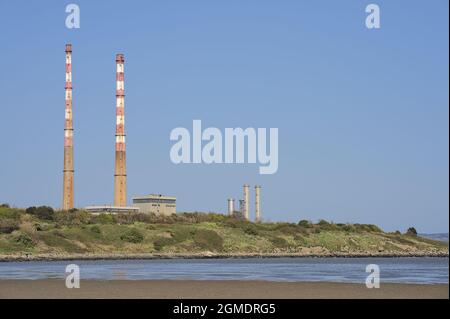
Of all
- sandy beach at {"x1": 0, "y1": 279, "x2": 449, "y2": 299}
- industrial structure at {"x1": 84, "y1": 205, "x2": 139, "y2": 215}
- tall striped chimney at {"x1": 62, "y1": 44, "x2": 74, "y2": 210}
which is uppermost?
tall striped chimney at {"x1": 62, "y1": 44, "x2": 74, "y2": 210}

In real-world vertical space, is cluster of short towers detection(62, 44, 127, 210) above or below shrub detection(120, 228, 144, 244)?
above

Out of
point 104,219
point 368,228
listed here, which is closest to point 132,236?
point 104,219

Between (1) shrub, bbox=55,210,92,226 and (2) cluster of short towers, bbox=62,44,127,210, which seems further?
(2) cluster of short towers, bbox=62,44,127,210

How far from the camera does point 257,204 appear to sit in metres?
166

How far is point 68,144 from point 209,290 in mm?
87722

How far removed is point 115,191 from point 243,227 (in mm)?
21026

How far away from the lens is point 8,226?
108 m

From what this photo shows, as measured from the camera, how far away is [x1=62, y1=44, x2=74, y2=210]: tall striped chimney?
123 metres

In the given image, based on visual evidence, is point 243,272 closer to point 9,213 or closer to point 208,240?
point 208,240

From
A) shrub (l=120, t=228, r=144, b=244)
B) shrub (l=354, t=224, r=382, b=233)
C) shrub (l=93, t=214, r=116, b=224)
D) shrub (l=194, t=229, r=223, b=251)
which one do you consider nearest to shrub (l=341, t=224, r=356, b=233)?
shrub (l=354, t=224, r=382, b=233)

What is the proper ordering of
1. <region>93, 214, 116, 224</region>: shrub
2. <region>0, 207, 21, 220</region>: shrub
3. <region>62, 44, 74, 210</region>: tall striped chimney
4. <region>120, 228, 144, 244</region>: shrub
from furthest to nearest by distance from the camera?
<region>62, 44, 74, 210</region>: tall striped chimney → <region>93, 214, 116, 224</region>: shrub → <region>0, 207, 21, 220</region>: shrub → <region>120, 228, 144, 244</region>: shrub

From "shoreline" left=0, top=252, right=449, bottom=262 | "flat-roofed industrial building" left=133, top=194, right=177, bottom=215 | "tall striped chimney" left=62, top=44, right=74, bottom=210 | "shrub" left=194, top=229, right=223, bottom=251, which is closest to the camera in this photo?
"shoreline" left=0, top=252, right=449, bottom=262

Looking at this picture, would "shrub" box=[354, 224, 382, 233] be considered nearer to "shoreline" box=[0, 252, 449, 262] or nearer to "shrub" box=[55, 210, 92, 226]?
"shoreline" box=[0, 252, 449, 262]
